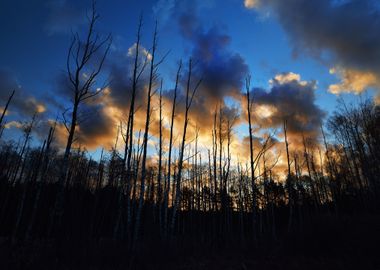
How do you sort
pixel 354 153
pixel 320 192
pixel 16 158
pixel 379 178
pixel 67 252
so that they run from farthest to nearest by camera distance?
pixel 320 192, pixel 16 158, pixel 354 153, pixel 379 178, pixel 67 252

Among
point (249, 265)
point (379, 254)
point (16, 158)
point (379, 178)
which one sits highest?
point (16, 158)

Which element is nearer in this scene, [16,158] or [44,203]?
[44,203]

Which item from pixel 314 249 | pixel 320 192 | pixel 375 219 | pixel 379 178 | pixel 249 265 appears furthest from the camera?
pixel 320 192

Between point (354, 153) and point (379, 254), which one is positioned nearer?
point (379, 254)

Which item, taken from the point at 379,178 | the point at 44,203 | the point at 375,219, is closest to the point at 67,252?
the point at 375,219

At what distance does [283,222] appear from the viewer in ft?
121

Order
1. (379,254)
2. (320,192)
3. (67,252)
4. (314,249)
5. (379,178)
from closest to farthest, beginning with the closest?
1. (67,252)
2. (379,254)
3. (314,249)
4. (379,178)
5. (320,192)

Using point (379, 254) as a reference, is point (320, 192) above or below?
above

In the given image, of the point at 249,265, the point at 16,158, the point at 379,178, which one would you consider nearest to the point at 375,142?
the point at 379,178

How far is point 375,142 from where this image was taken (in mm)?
23078

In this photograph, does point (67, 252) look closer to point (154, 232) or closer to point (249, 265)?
point (154, 232)

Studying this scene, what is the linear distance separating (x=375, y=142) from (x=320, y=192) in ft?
51.8

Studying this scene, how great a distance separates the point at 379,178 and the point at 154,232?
23.8 metres

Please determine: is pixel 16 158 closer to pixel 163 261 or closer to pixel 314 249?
pixel 163 261
